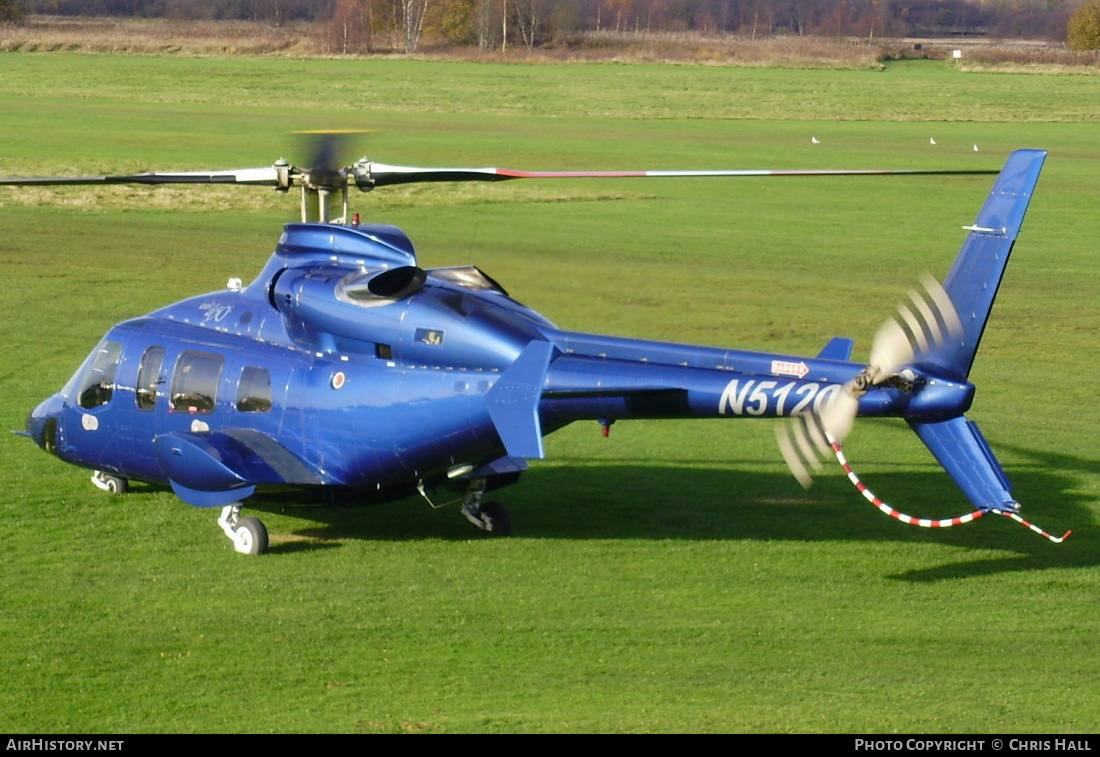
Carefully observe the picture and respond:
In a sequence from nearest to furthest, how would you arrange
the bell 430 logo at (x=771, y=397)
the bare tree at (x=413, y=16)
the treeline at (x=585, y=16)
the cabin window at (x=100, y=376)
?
the bell 430 logo at (x=771, y=397), the cabin window at (x=100, y=376), the bare tree at (x=413, y=16), the treeline at (x=585, y=16)

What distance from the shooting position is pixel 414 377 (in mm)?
14359

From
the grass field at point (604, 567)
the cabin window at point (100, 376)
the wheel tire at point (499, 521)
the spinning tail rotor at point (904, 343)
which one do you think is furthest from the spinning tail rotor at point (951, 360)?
the cabin window at point (100, 376)

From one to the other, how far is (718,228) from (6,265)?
18.3 metres

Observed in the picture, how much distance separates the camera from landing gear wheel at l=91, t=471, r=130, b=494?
17.2 meters

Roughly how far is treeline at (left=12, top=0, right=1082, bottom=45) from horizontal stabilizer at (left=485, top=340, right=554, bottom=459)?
54.6 m

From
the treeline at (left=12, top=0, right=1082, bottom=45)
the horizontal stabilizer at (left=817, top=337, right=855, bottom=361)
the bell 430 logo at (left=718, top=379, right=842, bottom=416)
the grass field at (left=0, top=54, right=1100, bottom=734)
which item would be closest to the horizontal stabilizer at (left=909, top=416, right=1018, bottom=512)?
the bell 430 logo at (left=718, top=379, right=842, bottom=416)

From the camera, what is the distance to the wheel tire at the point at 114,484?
17.2 m

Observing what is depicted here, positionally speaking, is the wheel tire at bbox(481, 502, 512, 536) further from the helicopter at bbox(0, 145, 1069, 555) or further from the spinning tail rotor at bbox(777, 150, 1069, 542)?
the spinning tail rotor at bbox(777, 150, 1069, 542)

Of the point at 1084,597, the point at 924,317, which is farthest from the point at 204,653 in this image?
the point at 1084,597

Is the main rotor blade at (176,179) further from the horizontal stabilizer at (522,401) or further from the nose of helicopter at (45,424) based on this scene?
the nose of helicopter at (45,424)

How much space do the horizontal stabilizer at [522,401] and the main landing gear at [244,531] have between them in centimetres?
306

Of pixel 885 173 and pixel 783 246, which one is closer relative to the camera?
pixel 885 173

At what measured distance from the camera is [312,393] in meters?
14.8
